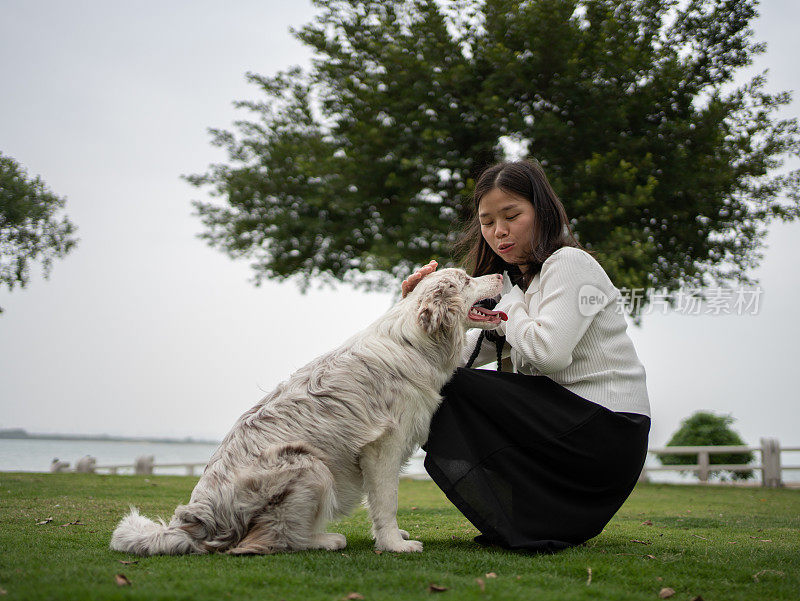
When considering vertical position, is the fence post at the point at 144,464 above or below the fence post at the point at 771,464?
below

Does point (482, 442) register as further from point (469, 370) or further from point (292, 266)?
point (292, 266)

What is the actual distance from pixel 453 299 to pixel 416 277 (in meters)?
0.48

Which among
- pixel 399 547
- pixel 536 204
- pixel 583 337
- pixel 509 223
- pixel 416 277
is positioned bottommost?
pixel 399 547

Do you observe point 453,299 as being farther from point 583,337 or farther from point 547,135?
point 547,135

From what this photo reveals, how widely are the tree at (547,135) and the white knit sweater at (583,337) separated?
8782 millimetres

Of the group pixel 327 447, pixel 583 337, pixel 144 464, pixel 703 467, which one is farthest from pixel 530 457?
pixel 144 464

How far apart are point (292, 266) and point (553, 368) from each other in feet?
46.0

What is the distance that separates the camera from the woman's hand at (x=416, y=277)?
15.4 ft

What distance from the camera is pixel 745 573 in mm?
3604

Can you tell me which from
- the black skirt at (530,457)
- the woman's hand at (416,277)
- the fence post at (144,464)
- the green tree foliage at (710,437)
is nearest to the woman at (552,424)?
the black skirt at (530,457)

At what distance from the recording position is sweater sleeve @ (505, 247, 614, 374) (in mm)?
3984

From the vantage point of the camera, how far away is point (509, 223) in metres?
4.69

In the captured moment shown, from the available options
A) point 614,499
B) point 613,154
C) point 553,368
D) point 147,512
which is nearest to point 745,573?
point 614,499

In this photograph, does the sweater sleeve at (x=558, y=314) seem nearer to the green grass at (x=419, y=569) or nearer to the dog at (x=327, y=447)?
the dog at (x=327, y=447)
